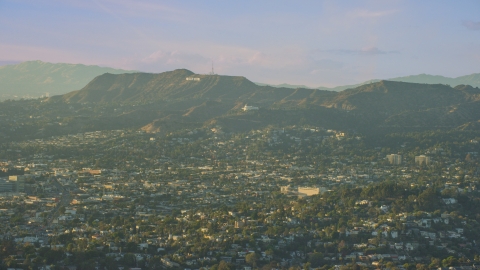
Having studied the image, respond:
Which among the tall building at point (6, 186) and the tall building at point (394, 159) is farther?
the tall building at point (394, 159)

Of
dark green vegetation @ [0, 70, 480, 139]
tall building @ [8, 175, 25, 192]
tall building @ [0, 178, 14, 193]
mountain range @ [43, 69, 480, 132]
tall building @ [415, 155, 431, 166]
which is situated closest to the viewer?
tall building @ [0, 178, 14, 193]

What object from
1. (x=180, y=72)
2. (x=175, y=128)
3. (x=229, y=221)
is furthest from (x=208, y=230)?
(x=180, y=72)

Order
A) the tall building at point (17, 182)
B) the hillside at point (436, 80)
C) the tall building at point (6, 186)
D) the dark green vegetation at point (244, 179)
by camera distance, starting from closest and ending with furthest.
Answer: the dark green vegetation at point (244, 179) < the tall building at point (6, 186) < the tall building at point (17, 182) < the hillside at point (436, 80)

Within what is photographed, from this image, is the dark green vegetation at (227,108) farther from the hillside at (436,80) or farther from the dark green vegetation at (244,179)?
the hillside at (436,80)

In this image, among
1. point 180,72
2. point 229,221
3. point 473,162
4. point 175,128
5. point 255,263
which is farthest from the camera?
point 180,72

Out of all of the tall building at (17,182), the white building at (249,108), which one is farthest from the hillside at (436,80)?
the tall building at (17,182)

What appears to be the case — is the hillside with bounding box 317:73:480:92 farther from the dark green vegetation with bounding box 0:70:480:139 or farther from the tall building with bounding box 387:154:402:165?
the tall building with bounding box 387:154:402:165

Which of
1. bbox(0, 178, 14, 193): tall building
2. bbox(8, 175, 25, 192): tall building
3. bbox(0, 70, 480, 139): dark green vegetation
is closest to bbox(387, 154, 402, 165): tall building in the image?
bbox(0, 70, 480, 139): dark green vegetation

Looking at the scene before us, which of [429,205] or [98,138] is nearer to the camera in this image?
[429,205]

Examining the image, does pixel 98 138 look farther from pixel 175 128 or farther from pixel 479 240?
pixel 479 240
